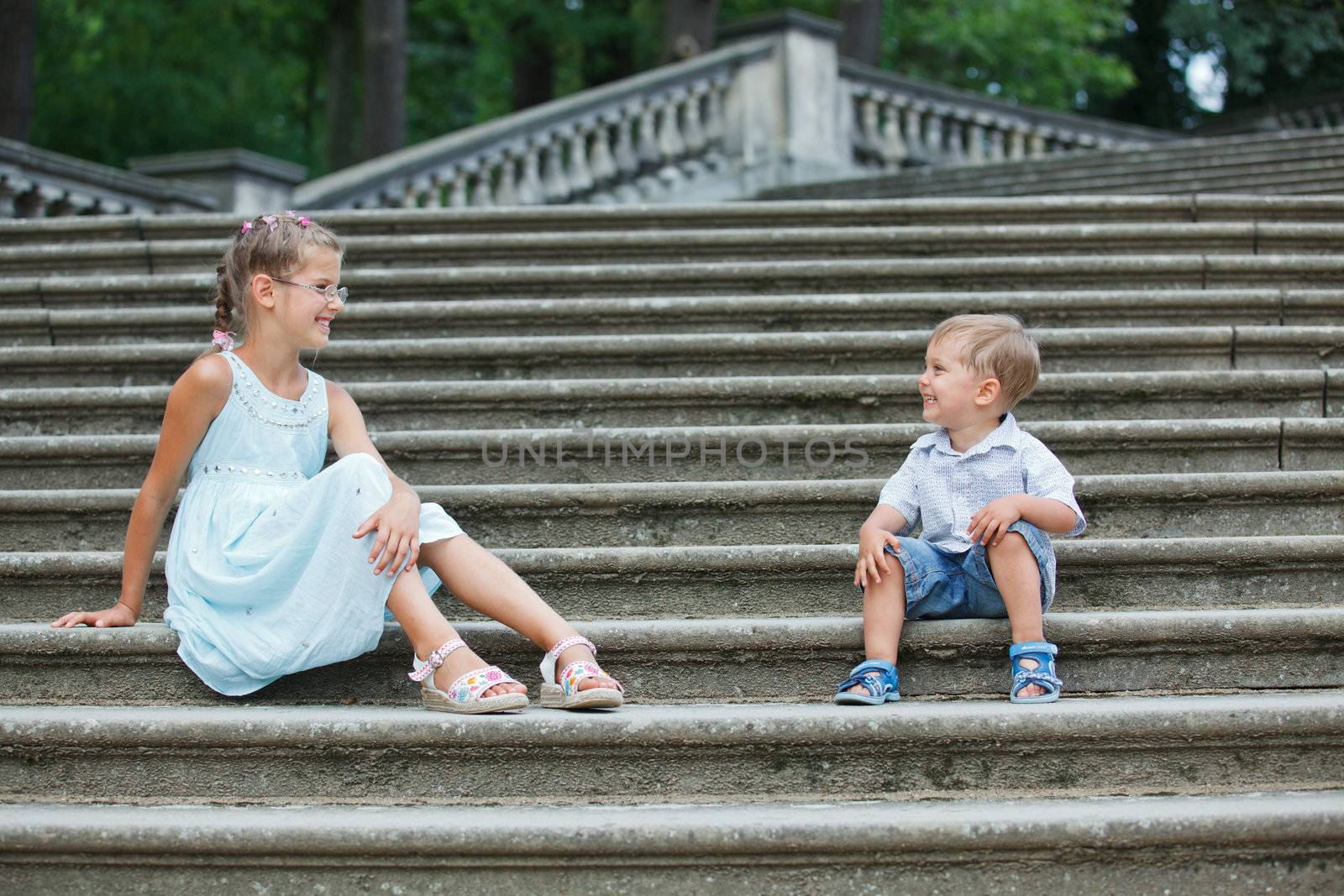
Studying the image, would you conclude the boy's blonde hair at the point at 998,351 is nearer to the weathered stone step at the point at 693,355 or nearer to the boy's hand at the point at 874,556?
the boy's hand at the point at 874,556

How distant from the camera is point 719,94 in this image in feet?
34.8

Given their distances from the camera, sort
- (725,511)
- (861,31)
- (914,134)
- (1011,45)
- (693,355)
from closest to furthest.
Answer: (725,511) < (693,355) < (914,134) < (861,31) < (1011,45)

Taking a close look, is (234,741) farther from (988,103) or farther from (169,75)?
(169,75)

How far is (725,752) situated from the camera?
8.79 feet

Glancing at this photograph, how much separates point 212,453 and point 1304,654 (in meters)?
2.56

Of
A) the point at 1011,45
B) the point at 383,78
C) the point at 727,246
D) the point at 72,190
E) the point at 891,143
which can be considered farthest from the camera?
the point at 1011,45

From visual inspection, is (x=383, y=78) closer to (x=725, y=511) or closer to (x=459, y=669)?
(x=725, y=511)

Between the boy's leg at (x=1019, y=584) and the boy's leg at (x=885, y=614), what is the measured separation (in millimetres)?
211

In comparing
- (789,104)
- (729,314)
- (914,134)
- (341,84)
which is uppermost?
(341,84)

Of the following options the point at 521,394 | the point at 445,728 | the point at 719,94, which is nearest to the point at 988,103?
the point at 719,94

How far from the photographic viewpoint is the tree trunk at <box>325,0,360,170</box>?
1540cm

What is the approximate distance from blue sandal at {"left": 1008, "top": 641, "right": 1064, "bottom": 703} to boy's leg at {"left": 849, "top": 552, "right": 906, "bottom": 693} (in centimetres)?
26

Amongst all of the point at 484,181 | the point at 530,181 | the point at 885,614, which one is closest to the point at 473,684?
the point at 885,614

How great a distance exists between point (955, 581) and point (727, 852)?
909 mm
